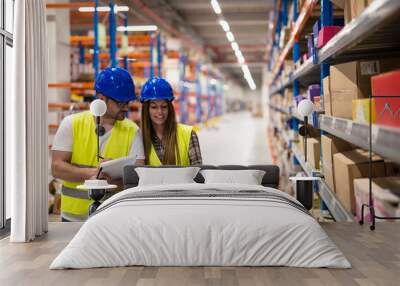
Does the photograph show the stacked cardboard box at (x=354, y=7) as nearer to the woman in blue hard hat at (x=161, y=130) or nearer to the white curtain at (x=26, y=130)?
the woman in blue hard hat at (x=161, y=130)

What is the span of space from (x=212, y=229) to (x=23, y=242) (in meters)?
1.46

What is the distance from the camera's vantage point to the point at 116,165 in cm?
405

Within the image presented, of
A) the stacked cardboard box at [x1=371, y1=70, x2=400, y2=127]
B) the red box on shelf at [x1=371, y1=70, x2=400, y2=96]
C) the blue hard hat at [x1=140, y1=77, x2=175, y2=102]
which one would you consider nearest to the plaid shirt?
the blue hard hat at [x1=140, y1=77, x2=175, y2=102]

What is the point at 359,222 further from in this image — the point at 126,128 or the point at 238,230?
the point at 126,128

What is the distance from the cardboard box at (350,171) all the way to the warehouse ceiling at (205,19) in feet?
21.2

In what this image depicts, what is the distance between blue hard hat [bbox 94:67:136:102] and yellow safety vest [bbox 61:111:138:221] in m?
0.19

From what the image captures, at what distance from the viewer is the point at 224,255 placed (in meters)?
3.04

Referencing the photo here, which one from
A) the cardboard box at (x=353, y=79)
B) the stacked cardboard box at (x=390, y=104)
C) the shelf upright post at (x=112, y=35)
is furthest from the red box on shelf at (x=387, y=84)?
the shelf upright post at (x=112, y=35)

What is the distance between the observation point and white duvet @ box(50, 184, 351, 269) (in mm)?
3023

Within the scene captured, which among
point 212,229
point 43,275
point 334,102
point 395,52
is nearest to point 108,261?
point 43,275

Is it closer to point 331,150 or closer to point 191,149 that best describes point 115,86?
point 191,149

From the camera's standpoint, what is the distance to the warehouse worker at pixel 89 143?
4176 millimetres

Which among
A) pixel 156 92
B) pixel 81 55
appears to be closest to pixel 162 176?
pixel 156 92

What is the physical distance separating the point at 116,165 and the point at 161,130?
1.81 feet
